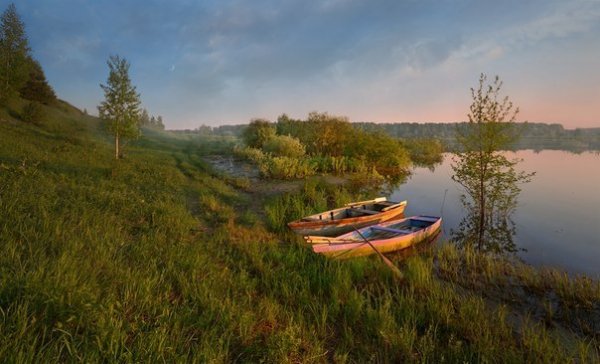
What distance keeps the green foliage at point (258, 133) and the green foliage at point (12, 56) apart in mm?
24566

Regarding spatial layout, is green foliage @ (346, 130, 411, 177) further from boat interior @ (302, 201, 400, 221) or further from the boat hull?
the boat hull

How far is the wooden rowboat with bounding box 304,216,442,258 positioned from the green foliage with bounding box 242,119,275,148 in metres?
28.3

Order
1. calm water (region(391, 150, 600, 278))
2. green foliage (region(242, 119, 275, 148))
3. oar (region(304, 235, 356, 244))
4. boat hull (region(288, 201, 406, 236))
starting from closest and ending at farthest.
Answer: oar (region(304, 235, 356, 244))
boat hull (region(288, 201, 406, 236))
calm water (region(391, 150, 600, 278))
green foliage (region(242, 119, 275, 148))

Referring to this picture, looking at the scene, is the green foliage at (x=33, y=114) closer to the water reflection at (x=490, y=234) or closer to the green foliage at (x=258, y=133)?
the green foliage at (x=258, y=133)

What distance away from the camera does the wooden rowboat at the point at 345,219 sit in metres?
11.3

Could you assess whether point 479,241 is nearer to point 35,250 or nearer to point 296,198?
point 296,198

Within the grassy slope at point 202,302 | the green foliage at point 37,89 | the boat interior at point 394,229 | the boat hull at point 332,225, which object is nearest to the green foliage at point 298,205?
the boat hull at point 332,225

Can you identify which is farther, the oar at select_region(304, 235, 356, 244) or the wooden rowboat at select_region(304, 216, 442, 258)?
the wooden rowboat at select_region(304, 216, 442, 258)

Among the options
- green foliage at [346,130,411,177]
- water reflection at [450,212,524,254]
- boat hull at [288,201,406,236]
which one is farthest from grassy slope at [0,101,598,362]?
green foliage at [346,130,411,177]

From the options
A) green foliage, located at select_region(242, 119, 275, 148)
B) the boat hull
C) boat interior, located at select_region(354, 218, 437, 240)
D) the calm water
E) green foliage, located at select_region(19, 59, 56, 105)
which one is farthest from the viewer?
green foliage, located at select_region(242, 119, 275, 148)

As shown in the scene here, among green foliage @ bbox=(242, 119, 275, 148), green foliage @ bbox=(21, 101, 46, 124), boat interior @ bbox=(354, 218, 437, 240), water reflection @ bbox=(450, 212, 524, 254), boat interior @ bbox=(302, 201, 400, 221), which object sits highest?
green foliage @ bbox=(21, 101, 46, 124)

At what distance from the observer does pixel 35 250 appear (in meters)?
5.46

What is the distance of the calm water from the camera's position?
11.4 metres

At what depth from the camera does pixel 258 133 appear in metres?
42.8
